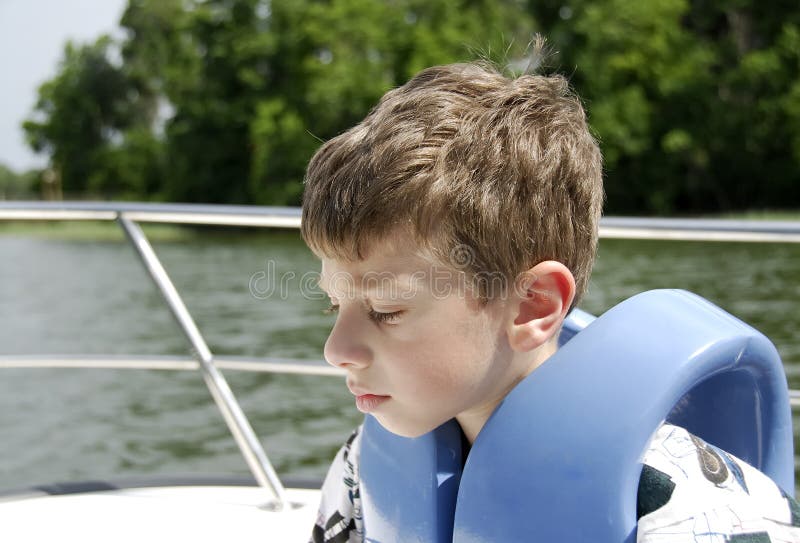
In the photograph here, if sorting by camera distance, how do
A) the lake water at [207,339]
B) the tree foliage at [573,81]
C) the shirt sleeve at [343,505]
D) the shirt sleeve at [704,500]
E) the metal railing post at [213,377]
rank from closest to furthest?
1. the shirt sleeve at [704,500]
2. the shirt sleeve at [343,505]
3. the metal railing post at [213,377]
4. the lake water at [207,339]
5. the tree foliage at [573,81]

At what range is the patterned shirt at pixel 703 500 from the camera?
917mm

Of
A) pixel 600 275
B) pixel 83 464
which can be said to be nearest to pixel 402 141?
pixel 83 464

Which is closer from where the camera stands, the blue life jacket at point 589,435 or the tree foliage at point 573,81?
the blue life jacket at point 589,435

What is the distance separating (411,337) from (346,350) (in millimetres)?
70

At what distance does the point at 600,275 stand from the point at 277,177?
55.9 feet

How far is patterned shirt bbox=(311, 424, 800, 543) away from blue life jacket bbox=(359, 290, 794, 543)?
3cm

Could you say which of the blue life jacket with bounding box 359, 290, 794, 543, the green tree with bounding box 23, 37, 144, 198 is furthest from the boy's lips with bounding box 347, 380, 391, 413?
the green tree with bounding box 23, 37, 144, 198

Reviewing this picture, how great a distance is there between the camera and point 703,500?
3.05ft

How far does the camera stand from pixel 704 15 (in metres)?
33.1

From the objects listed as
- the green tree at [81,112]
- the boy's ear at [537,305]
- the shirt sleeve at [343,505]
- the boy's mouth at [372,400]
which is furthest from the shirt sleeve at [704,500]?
the green tree at [81,112]

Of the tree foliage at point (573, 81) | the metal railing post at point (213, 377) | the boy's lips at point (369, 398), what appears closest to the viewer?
the boy's lips at point (369, 398)

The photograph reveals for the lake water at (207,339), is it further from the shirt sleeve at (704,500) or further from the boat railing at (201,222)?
the shirt sleeve at (704,500)

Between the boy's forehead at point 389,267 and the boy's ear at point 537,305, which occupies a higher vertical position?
the boy's forehead at point 389,267

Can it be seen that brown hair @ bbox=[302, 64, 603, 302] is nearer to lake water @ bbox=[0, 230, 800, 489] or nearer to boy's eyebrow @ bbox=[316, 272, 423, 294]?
boy's eyebrow @ bbox=[316, 272, 423, 294]
